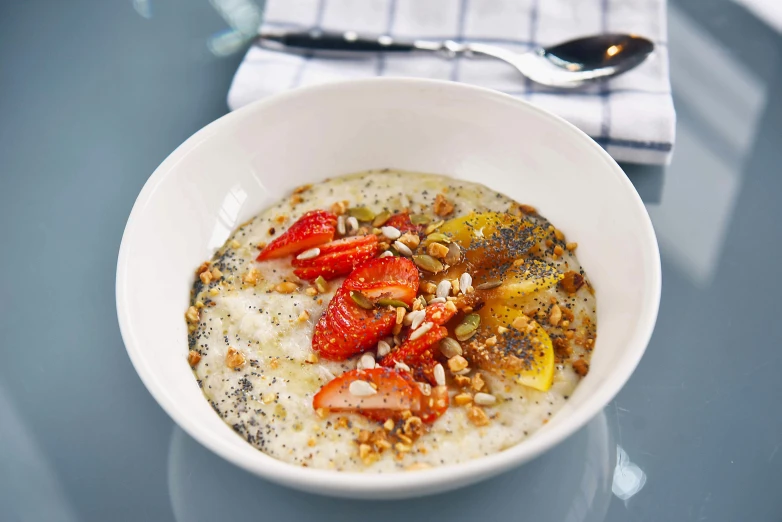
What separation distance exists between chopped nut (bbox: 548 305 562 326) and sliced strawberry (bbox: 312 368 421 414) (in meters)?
0.42

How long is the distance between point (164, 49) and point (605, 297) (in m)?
2.06

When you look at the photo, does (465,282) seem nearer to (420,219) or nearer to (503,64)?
(420,219)

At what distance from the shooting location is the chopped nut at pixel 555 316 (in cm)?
190

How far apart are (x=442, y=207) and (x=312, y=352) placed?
619 millimetres

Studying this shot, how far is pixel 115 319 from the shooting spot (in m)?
2.21

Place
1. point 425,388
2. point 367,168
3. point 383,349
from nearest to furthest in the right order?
point 425,388 → point 383,349 → point 367,168

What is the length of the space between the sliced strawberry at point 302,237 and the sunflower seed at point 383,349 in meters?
0.41

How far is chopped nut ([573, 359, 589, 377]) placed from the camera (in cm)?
180

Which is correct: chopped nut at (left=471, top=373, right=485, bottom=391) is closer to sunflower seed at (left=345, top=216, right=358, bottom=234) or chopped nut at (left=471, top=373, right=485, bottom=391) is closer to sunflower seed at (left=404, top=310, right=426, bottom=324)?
sunflower seed at (left=404, top=310, right=426, bottom=324)

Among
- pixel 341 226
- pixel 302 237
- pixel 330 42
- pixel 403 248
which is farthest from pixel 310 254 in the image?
pixel 330 42

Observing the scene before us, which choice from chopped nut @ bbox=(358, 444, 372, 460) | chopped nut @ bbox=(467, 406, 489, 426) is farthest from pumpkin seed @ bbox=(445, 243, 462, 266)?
chopped nut @ bbox=(358, 444, 372, 460)

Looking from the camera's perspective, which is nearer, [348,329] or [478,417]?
[478,417]

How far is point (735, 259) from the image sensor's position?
228cm

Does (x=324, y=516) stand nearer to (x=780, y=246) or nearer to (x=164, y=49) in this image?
(x=780, y=246)
